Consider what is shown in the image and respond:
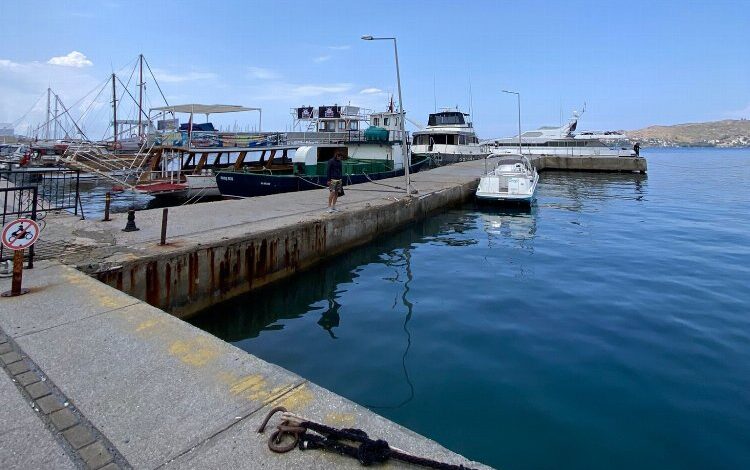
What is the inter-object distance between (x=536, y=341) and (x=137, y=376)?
585 cm

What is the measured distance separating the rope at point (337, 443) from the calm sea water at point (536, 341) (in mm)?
2025

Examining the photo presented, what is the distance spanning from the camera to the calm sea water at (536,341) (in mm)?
5000

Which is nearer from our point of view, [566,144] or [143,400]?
[143,400]

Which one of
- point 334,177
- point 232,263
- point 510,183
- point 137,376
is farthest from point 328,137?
point 137,376

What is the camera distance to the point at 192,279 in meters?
8.56

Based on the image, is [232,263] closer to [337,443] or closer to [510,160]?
[337,443]

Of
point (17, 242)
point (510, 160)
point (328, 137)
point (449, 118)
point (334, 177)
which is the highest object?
point (449, 118)

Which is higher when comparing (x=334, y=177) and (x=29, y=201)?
(x=334, y=177)

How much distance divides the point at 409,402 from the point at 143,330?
3.23 metres

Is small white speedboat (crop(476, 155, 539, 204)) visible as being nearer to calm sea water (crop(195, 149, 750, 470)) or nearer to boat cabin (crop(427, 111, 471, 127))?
calm sea water (crop(195, 149, 750, 470))

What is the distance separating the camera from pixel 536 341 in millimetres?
7414

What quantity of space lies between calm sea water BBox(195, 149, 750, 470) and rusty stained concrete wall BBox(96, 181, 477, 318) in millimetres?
387

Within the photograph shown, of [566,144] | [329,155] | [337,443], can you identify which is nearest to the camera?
[337,443]

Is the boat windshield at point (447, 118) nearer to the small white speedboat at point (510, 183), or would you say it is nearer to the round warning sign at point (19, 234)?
the small white speedboat at point (510, 183)
